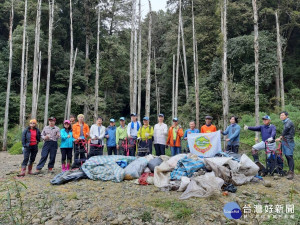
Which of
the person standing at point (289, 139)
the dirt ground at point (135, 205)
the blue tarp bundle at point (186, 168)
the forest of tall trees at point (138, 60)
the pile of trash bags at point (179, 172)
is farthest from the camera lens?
the forest of tall trees at point (138, 60)

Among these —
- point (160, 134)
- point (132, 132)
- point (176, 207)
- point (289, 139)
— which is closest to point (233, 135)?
point (289, 139)

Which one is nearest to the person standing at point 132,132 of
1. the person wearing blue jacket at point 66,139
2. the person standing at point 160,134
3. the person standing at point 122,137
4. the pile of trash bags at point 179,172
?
the person standing at point 122,137

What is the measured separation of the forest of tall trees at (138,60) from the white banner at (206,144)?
709 centimetres

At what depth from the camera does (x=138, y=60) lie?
15.8 meters

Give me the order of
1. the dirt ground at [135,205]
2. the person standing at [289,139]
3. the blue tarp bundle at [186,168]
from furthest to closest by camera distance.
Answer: the person standing at [289,139] < the blue tarp bundle at [186,168] < the dirt ground at [135,205]

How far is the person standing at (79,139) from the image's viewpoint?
237 inches

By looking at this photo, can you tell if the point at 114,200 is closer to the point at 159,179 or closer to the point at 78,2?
the point at 159,179

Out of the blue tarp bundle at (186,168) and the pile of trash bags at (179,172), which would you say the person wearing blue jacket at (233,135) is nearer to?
the pile of trash bags at (179,172)

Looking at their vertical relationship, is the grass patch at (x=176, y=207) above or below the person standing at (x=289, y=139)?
below

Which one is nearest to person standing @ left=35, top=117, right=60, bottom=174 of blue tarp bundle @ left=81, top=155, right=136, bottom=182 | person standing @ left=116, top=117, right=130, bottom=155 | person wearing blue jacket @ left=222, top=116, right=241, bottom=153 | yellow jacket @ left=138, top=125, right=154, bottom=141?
blue tarp bundle @ left=81, top=155, right=136, bottom=182

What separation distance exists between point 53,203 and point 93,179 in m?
1.36

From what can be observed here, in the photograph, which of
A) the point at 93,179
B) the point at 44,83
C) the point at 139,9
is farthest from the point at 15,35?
the point at 93,179

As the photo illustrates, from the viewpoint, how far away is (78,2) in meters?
23.1

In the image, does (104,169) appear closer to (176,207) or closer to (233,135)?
(176,207)
